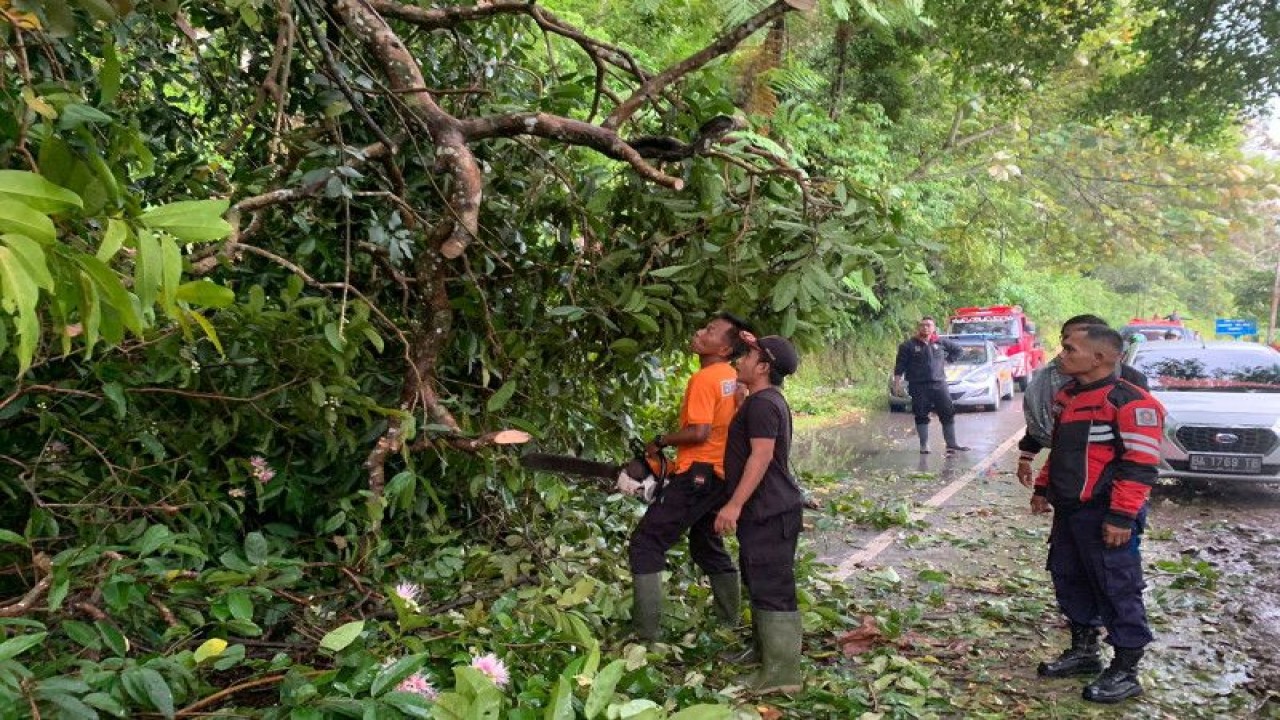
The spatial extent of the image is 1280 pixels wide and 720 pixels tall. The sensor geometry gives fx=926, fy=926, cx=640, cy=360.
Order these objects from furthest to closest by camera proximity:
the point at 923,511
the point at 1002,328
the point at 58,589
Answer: the point at 1002,328 → the point at 923,511 → the point at 58,589

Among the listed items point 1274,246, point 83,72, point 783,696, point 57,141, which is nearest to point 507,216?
point 83,72

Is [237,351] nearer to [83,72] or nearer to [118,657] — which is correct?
[83,72]

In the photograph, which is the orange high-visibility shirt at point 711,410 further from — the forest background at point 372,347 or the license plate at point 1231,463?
the license plate at point 1231,463

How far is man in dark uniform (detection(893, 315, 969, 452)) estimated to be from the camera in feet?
38.9

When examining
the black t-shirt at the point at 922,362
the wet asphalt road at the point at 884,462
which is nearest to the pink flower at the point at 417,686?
the wet asphalt road at the point at 884,462

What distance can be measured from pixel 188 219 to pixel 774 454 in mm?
3147

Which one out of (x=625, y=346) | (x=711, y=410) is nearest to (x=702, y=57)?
(x=625, y=346)

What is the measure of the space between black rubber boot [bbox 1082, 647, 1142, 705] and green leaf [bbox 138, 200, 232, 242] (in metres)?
4.26

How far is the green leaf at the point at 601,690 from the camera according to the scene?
2.13 metres

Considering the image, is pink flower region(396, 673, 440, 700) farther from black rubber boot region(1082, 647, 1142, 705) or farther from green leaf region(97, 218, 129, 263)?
black rubber boot region(1082, 647, 1142, 705)

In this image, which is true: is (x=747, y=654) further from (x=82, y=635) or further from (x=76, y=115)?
(x=76, y=115)

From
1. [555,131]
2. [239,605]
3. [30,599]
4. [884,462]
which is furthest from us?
[884,462]

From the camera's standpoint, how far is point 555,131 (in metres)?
4.08

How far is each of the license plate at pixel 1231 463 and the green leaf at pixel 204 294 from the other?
31.7 ft
